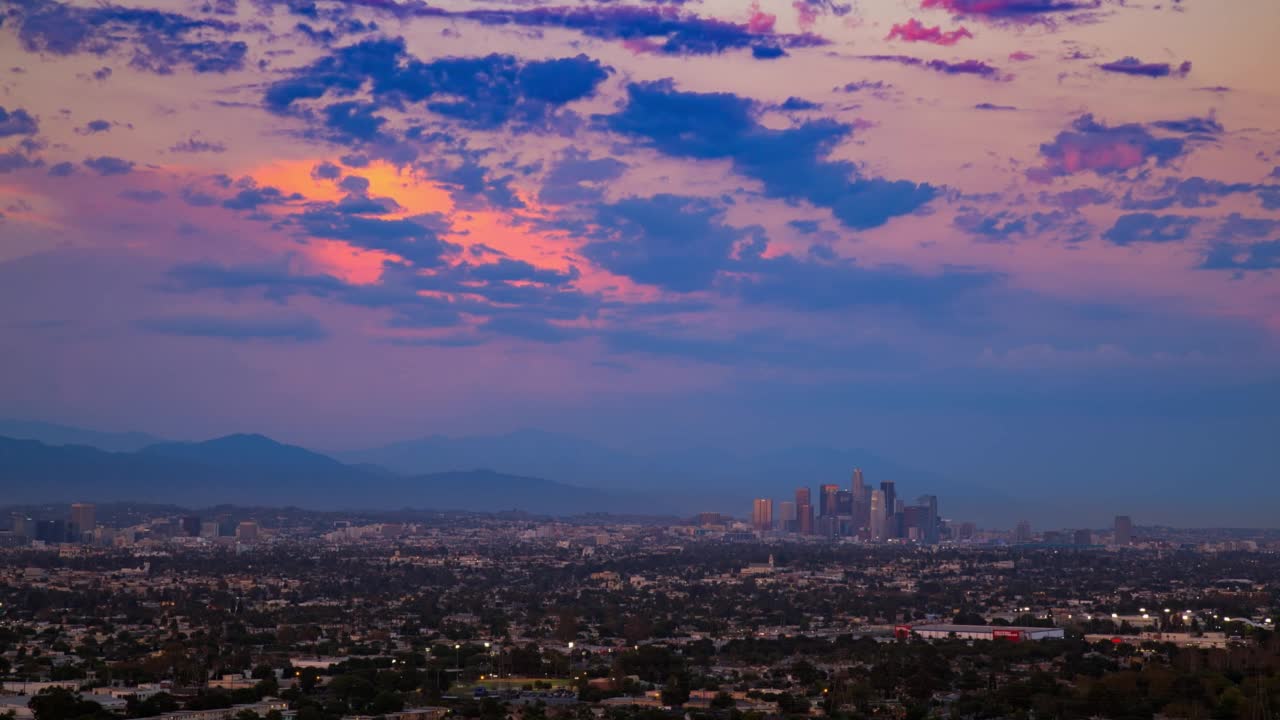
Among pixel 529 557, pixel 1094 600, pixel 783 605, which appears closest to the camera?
pixel 783 605

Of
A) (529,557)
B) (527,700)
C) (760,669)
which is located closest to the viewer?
(527,700)

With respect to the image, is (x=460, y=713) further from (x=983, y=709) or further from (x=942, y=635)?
(x=942, y=635)

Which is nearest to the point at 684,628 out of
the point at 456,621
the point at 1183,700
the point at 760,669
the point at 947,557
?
the point at 456,621

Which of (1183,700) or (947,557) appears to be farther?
(947,557)

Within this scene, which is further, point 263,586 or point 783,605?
point 263,586

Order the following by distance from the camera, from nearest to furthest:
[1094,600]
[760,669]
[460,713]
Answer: [460,713] < [760,669] < [1094,600]

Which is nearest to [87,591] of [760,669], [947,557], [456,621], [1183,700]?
[456,621]

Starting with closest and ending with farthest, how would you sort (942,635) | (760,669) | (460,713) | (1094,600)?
1. (460,713)
2. (760,669)
3. (942,635)
4. (1094,600)

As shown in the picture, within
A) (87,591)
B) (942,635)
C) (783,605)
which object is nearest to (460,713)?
(942,635)

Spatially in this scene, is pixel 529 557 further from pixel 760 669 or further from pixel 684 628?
pixel 760 669
